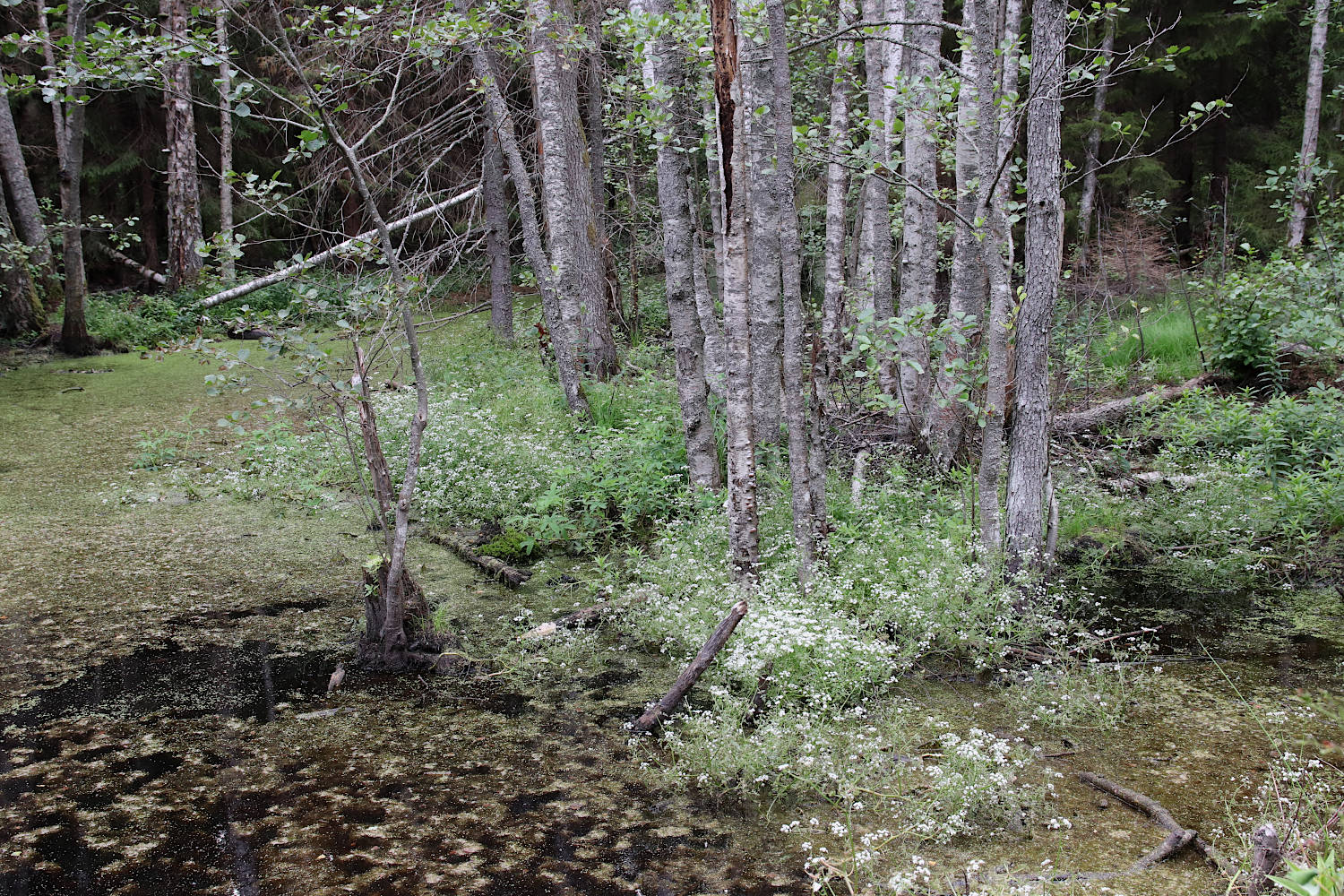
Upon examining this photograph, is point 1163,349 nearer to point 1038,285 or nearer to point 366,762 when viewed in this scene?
point 1038,285

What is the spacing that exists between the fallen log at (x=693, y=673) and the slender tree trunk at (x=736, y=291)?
0.90 metres

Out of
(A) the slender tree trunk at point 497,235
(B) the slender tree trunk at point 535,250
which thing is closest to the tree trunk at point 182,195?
(A) the slender tree trunk at point 497,235

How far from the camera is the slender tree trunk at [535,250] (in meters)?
9.36

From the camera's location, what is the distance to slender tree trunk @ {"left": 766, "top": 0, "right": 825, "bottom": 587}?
16.8ft

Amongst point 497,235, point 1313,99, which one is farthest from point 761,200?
point 1313,99

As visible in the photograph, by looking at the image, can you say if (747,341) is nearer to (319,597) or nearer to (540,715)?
(540,715)

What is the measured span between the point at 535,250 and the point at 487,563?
5.06m

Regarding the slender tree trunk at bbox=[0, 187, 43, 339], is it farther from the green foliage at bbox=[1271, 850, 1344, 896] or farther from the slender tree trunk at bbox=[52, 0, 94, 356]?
the green foliage at bbox=[1271, 850, 1344, 896]

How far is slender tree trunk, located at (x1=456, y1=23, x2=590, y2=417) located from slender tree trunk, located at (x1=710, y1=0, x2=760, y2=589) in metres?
3.87

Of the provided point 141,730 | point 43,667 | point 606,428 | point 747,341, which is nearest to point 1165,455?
point 747,341

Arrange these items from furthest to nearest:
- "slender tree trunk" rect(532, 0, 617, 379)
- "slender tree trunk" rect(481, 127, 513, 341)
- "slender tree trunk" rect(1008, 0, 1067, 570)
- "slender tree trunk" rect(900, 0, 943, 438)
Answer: "slender tree trunk" rect(481, 127, 513, 341) < "slender tree trunk" rect(532, 0, 617, 379) < "slender tree trunk" rect(900, 0, 943, 438) < "slender tree trunk" rect(1008, 0, 1067, 570)

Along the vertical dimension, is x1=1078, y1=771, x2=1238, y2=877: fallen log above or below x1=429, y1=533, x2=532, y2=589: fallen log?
below

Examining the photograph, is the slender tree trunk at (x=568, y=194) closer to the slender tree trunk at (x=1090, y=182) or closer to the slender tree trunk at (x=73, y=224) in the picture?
the slender tree trunk at (x=73, y=224)

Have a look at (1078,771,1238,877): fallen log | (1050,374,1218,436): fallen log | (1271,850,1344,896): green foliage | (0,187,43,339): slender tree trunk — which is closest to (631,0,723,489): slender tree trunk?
(1078,771,1238,877): fallen log
